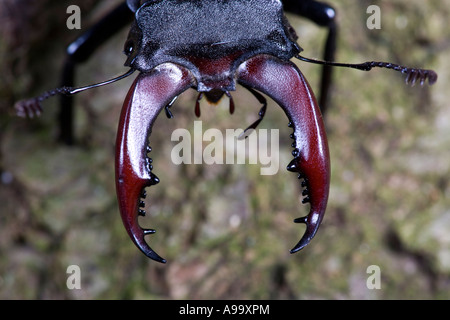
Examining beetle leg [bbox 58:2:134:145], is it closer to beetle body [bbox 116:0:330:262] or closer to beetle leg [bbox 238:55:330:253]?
beetle body [bbox 116:0:330:262]

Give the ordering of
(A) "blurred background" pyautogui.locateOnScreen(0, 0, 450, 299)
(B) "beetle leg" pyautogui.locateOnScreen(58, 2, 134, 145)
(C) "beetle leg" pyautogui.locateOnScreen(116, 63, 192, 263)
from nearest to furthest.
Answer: (C) "beetle leg" pyautogui.locateOnScreen(116, 63, 192, 263)
(A) "blurred background" pyautogui.locateOnScreen(0, 0, 450, 299)
(B) "beetle leg" pyautogui.locateOnScreen(58, 2, 134, 145)

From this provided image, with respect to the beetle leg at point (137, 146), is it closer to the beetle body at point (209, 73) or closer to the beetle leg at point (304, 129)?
the beetle body at point (209, 73)

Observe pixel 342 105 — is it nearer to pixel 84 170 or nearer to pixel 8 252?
pixel 84 170

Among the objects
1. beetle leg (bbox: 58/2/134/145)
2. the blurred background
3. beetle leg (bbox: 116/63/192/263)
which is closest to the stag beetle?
beetle leg (bbox: 116/63/192/263)

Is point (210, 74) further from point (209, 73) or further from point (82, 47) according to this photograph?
point (82, 47)

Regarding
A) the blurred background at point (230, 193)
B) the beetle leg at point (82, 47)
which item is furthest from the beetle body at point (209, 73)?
the beetle leg at point (82, 47)

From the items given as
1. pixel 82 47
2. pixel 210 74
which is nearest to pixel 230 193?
pixel 210 74
